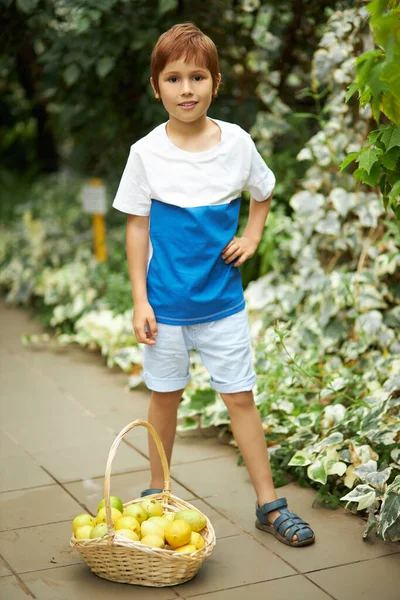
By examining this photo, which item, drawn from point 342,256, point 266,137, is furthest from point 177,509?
point 266,137

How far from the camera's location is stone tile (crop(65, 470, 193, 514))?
11.4 ft

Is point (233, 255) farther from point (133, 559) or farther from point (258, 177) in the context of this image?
point (133, 559)

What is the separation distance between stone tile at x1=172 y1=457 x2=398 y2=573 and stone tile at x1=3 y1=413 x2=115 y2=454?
0.56m

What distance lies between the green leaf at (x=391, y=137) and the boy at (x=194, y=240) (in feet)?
1.59

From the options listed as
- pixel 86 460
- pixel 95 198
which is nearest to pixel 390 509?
pixel 86 460

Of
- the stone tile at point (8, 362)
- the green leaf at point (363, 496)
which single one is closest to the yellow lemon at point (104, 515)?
the green leaf at point (363, 496)

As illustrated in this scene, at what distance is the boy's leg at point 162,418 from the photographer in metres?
3.22

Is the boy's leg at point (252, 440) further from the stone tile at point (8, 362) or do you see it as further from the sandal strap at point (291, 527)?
the stone tile at point (8, 362)

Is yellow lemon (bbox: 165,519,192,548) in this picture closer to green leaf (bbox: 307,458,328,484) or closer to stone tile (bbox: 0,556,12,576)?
stone tile (bbox: 0,556,12,576)

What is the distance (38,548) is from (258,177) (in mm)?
1449

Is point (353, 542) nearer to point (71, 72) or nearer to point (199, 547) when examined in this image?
point (199, 547)

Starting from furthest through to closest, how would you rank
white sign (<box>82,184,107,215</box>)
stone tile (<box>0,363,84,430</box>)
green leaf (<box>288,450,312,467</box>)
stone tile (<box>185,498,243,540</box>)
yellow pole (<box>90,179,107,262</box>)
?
yellow pole (<box>90,179,107,262</box>)
white sign (<box>82,184,107,215</box>)
stone tile (<box>0,363,84,430</box>)
green leaf (<box>288,450,312,467</box>)
stone tile (<box>185,498,243,540</box>)

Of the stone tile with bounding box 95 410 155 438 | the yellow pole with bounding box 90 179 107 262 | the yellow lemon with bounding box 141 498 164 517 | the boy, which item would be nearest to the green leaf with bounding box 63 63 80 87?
the yellow pole with bounding box 90 179 107 262

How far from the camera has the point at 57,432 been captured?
4.23 m
